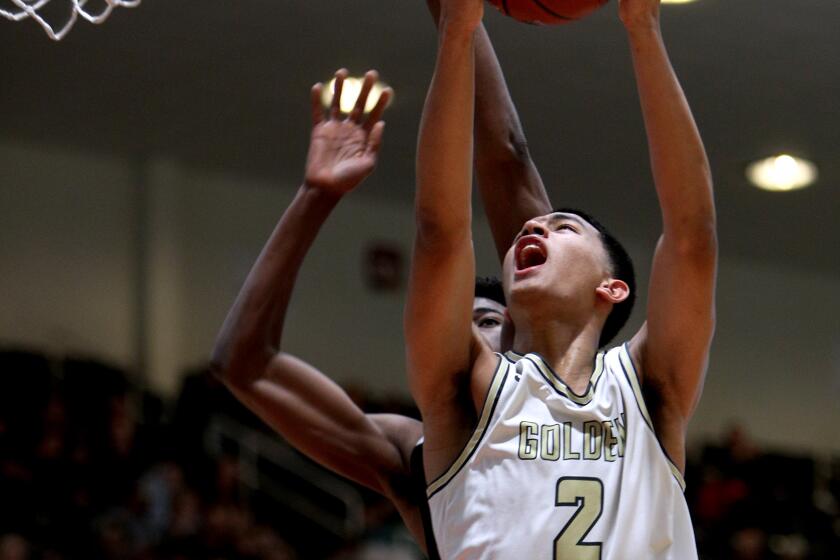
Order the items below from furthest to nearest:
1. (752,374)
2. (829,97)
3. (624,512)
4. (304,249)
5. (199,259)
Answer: (752,374)
(199,259)
(829,97)
(304,249)
(624,512)

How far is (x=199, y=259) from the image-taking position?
10250mm

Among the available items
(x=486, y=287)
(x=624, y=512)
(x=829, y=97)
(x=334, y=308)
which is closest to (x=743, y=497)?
(x=829, y=97)

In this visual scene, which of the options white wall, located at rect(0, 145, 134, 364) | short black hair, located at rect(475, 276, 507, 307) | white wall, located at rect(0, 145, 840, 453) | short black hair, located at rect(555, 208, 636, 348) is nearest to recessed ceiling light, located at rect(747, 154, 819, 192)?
white wall, located at rect(0, 145, 840, 453)

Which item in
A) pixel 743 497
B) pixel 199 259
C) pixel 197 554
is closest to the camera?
pixel 197 554

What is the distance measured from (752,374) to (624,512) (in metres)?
10.1

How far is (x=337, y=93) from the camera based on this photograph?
3.11 metres

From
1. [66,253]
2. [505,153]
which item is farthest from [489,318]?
[66,253]

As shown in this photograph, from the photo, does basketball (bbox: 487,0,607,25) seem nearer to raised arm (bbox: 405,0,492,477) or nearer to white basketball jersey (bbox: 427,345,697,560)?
raised arm (bbox: 405,0,492,477)

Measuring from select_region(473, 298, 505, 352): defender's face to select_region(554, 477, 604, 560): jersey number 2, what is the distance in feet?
2.45

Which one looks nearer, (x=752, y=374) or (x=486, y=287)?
(x=486, y=287)

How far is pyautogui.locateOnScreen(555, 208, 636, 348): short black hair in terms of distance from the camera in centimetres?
286

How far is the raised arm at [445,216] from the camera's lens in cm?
255

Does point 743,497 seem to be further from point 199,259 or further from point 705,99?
point 199,259

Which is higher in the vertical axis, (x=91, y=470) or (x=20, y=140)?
(x=20, y=140)
